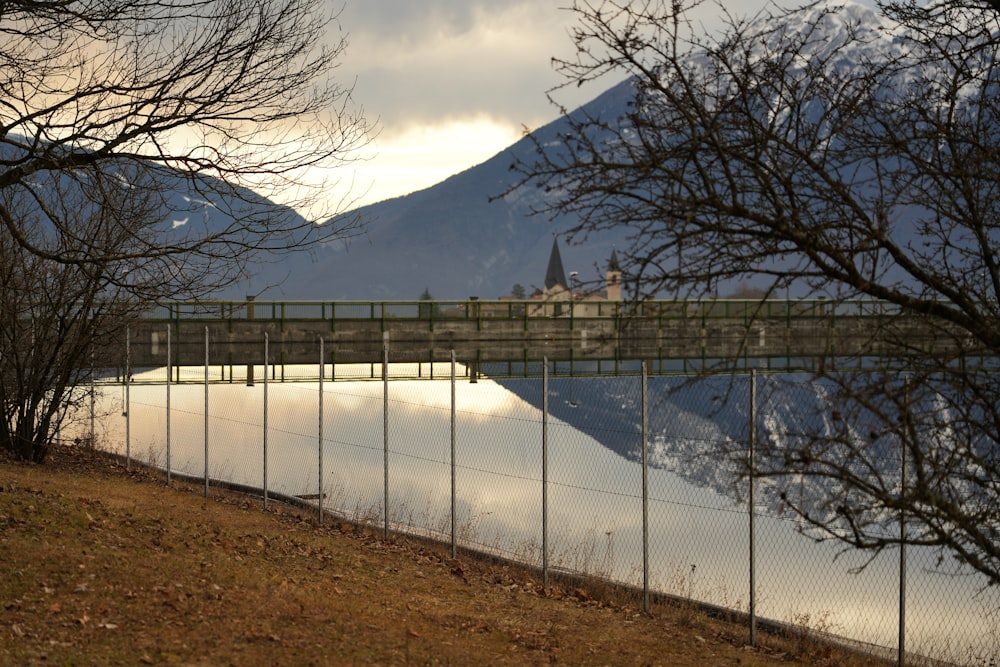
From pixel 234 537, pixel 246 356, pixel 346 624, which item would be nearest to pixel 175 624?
pixel 346 624

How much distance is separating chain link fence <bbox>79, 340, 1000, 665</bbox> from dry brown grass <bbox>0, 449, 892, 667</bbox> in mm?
571

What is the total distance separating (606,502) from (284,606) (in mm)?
10359

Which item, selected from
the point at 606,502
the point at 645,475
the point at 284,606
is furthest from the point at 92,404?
the point at 645,475

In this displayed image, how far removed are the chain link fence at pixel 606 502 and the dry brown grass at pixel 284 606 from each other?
22.5 inches

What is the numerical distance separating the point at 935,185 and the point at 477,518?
1158 cm

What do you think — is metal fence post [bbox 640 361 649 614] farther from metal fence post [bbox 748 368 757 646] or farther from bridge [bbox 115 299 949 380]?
bridge [bbox 115 299 949 380]

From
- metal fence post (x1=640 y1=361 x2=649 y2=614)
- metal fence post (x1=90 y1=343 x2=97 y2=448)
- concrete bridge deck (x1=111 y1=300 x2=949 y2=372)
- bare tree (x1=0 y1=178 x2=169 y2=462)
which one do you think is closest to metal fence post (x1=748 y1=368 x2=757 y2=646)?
metal fence post (x1=640 y1=361 x2=649 y2=614)

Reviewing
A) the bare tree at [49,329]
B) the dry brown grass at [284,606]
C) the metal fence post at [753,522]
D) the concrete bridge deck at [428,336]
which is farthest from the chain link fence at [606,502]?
the concrete bridge deck at [428,336]

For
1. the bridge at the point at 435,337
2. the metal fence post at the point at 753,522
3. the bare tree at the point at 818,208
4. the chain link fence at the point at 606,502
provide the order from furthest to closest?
the bridge at the point at 435,337 < the chain link fence at the point at 606,502 < the metal fence post at the point at 753,522 < the bare tree at the point at 818,208

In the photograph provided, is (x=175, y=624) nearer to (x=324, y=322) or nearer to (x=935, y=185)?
(x=935, y=185)

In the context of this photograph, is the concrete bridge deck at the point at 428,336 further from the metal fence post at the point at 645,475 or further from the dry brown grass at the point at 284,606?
the metal fence post at the point at 645,475

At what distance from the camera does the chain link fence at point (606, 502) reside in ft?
38.9

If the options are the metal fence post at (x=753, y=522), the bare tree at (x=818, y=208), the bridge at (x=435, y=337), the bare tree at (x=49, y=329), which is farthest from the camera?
the bridge at (x=435, y=337)

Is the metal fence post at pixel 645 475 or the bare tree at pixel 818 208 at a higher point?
the bare tree at pixel 818 208
